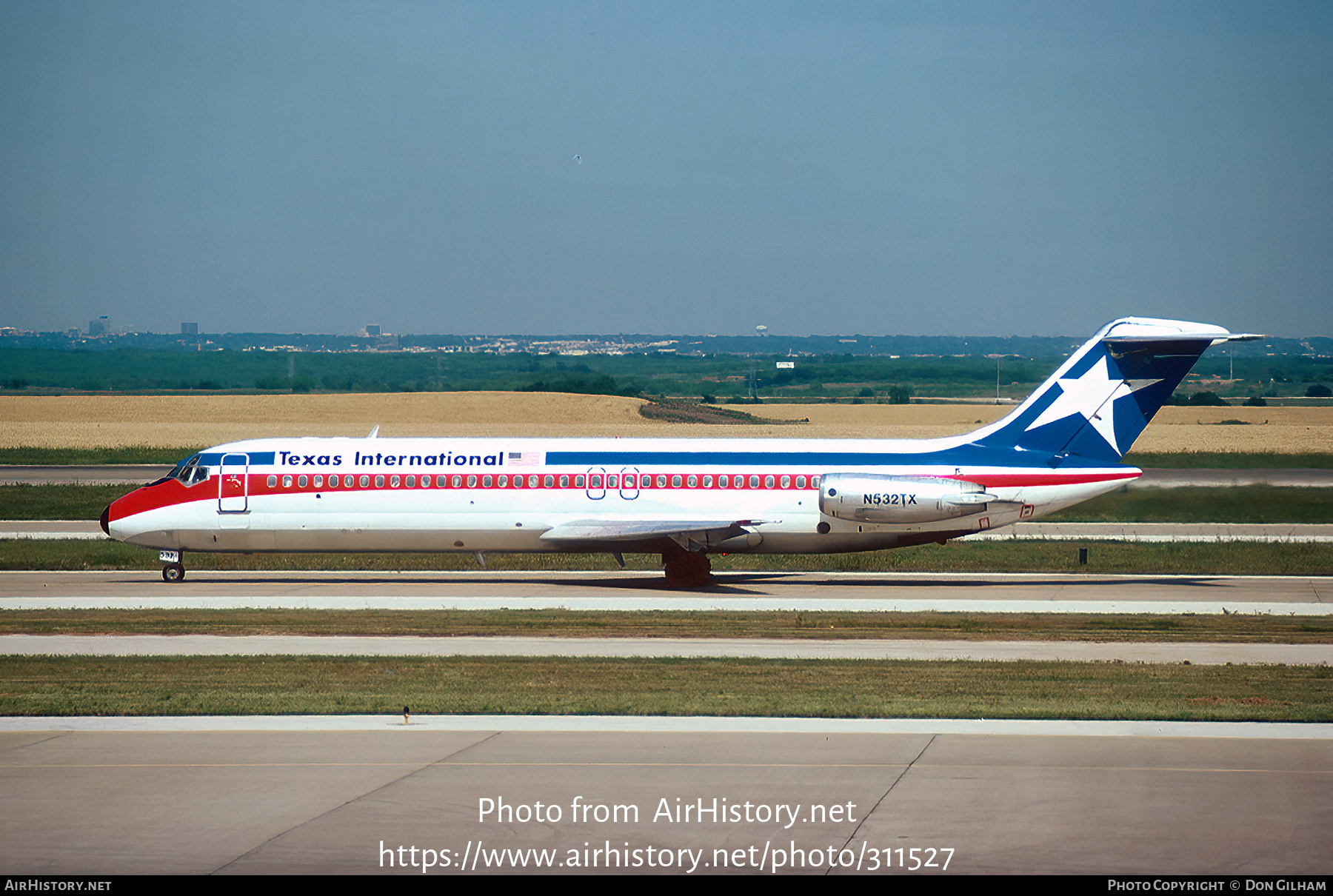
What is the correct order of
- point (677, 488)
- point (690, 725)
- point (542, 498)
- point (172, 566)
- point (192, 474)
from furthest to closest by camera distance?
point (172, 566) < point (192, 474) < point (677, 488) < point (542, 498) < point (690, 725)

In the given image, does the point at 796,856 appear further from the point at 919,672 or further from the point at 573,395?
the point at 573,395

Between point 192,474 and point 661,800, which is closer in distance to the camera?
point 661,800

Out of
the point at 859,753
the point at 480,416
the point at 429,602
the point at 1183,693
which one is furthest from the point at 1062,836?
the point at 480,416

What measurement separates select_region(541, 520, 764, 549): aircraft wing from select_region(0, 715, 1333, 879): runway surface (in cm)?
1412

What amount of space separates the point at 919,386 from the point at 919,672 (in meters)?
142

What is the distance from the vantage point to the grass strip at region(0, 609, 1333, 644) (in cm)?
2397

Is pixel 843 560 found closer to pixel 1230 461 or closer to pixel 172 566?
pixel 172 566

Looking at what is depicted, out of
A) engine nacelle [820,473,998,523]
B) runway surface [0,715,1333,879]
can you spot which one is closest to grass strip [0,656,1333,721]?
runway surface [0,715,1333,879]

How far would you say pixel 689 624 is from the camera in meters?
25.3

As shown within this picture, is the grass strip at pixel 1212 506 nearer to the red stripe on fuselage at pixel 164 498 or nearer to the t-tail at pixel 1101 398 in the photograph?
the t-tail at pixel 1101 398

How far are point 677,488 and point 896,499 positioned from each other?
5325 millimetres

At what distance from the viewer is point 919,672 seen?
65.9ft

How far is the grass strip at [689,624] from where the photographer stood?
24.0 metres

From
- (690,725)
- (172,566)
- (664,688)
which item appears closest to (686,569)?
(172,566)
